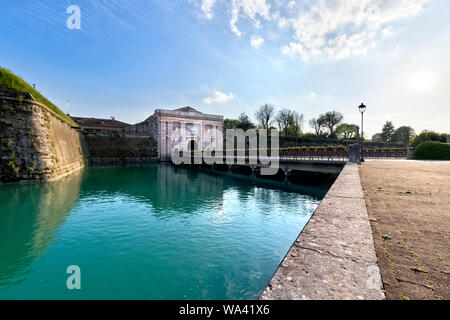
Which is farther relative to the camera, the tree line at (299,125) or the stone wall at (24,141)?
the tree line at (299,125)

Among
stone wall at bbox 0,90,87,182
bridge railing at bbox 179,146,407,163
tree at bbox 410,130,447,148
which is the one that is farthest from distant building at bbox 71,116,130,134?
tree at bbox 410,130,447,148

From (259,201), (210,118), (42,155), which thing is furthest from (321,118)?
(42,155)

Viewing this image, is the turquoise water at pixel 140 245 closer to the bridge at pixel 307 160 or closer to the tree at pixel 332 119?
the bridge at pixel 307 160

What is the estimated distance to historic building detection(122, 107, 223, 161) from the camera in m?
A: 43.8

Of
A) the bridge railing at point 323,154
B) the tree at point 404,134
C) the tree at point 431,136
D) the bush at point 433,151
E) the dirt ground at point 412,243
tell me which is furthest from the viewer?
the tree at point 404,134

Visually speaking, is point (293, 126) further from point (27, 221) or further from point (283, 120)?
point (27, 221)

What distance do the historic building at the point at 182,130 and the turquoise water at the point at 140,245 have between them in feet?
109

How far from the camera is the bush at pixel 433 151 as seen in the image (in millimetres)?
20469

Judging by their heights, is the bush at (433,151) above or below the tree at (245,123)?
below

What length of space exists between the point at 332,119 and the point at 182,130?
48.1 metres

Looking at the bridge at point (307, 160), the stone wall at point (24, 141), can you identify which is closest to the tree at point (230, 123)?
the bridge at point (307, 160)

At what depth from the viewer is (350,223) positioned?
3215 millimetres

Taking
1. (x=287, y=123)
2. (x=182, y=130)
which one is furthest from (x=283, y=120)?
(x=182, y=130)

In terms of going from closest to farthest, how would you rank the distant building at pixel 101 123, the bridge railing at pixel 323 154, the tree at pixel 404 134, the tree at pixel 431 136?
the bridge railing at pixel 323 154
the tree at pixel 431 136
the distant building at pixel 101 123
the tree at pixel 404 134
